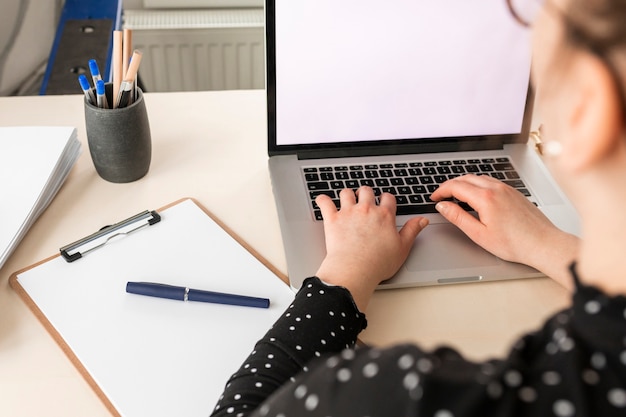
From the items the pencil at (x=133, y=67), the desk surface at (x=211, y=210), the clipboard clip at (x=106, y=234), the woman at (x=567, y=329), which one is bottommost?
the desk surface at (x=211, y=210)

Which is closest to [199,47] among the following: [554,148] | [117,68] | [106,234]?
[117,68]

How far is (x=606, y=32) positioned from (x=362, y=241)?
428mm

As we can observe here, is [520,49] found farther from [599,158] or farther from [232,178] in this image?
[599,158]

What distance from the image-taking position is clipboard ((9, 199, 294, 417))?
583mm

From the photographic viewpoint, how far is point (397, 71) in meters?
0.83

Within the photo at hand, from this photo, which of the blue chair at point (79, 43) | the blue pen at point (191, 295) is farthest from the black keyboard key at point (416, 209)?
the blue chair at point (79, 43)

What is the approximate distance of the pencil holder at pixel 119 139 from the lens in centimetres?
79

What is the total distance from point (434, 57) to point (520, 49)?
0.11 meters

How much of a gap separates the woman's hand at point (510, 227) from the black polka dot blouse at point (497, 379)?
328 mm

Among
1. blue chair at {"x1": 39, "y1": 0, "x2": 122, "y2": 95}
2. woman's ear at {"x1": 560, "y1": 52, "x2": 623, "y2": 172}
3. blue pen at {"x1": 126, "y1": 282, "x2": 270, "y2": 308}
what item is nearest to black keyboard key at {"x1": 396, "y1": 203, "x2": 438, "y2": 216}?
blue pen at {"x1": 126, "y1": 282, "x2": 270, "y2": 308}

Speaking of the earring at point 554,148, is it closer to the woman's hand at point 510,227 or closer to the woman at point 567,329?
the woman at point 567,329

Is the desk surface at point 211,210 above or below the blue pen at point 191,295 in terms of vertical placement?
below

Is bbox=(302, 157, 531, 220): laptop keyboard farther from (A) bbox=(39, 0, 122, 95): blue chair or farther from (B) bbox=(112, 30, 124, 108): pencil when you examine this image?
(A) bbox=(39, 0, 122, 95): blue chair

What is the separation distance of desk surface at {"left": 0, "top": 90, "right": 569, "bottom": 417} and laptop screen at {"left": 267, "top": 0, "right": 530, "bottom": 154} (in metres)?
0.12
